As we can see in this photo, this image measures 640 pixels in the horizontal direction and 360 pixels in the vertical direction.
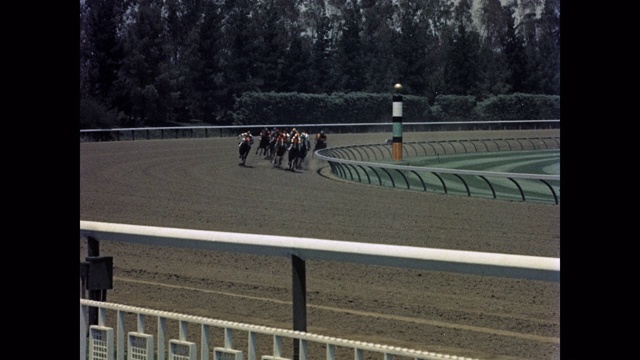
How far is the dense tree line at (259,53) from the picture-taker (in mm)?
3232

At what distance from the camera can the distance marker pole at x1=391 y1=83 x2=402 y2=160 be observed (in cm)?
351

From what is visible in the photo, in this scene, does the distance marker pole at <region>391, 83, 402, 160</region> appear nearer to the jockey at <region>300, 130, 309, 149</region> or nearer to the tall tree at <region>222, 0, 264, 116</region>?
the tall tree at <region>222, 0, 264, 116</region>

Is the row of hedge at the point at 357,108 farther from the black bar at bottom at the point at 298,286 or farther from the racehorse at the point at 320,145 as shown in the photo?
the racehorse at the point at 320,145

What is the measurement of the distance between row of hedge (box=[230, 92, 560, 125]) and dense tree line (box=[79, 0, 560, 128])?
4cm

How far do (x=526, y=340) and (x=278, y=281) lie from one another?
1.88 meters

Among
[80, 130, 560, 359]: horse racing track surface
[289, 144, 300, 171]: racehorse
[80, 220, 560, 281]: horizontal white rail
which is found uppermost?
[289, 144, 300, 171]: racehorse

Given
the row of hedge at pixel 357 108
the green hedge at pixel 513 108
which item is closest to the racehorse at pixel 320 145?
the row of hedge at pixel 357 108

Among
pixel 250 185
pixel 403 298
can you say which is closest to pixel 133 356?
pixel 403 298

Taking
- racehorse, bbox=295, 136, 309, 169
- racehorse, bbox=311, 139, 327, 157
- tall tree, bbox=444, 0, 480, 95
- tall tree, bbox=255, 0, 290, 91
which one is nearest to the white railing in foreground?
tall tree, bbox=444, 0, 480, 95

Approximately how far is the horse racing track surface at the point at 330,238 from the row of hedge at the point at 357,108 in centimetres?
14

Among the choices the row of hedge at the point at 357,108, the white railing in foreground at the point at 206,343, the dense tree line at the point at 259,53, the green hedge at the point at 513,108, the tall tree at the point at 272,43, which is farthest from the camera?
the tall tree at the point at 272,43

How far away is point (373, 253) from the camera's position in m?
1.68

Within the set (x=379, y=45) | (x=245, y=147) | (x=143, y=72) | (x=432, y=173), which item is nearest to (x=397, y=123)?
(x=379, y=45)
